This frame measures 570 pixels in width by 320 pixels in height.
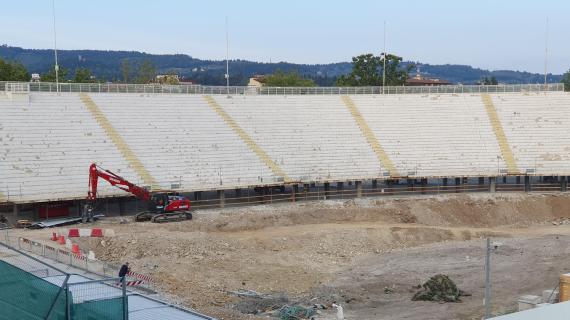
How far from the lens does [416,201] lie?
1726 inches

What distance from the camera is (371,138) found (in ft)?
159

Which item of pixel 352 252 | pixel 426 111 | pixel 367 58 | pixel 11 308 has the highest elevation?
pixel 367 58

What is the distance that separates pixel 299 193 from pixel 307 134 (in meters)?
5.10

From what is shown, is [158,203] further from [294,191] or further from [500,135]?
[500,135]

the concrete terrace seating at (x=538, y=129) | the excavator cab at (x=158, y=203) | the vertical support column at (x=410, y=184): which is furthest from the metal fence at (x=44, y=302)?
the concrete terrace seating at (x=538, y=129)

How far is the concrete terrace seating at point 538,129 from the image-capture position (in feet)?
153

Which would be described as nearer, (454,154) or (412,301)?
(412,301)

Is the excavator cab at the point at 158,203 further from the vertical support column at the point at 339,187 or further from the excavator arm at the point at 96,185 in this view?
the vertical support column at the point at 339,187

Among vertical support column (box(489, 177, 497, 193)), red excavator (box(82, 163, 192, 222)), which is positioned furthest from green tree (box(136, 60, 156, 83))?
vertical support column (box(489, 177, 497, 193))

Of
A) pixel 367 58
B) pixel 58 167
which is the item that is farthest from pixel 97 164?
pixel 367 58

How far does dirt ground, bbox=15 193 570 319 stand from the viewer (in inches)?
1024

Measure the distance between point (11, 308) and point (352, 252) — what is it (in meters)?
→ 23.7

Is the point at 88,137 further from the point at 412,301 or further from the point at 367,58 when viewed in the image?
the point at 367,58

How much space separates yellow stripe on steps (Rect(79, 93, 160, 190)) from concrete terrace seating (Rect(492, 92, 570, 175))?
2517 centimetres
